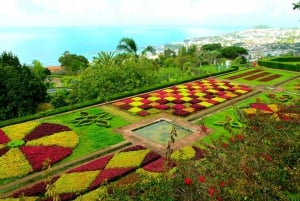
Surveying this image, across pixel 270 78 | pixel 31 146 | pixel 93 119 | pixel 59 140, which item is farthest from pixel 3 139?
pixel 270 78

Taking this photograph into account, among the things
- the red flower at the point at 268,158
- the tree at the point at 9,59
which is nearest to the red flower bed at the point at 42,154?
the red flower at the point at 268,158

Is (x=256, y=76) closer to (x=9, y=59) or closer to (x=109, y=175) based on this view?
(x=109, y=175)

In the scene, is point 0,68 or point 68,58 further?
point 68,58

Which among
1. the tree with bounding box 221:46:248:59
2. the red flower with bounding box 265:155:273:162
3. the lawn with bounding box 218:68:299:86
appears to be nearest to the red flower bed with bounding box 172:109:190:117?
the red flower with bounding box 265:155:273:162

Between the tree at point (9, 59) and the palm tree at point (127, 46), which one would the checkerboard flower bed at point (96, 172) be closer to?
the tree at point (9, 59)

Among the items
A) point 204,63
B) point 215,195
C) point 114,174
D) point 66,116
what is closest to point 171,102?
point 66,116

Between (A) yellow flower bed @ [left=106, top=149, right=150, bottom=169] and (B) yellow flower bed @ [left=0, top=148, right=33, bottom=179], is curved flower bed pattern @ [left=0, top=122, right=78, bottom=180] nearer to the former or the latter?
(B) yellow flower bed @ [left=0, top=148, right=33, bottom=179]

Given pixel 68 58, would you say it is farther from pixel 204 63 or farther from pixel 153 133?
pixel 153 133
